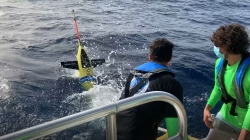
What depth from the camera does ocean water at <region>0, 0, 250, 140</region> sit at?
25.6 ft

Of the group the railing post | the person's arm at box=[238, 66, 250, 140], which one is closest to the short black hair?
the person's arm at box=[238, 66, 250, 140]

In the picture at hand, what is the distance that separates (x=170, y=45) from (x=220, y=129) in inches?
52.8

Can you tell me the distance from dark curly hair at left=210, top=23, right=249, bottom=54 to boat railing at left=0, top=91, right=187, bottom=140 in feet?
3.47

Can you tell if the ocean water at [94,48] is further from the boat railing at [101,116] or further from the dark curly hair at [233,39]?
the boat railing at [101,116]

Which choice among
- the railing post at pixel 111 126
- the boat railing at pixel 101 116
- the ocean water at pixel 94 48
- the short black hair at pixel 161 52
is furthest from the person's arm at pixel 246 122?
the ocean water at pixel 94 48

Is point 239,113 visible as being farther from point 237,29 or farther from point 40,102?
point 40,102

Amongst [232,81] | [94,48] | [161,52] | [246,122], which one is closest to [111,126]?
[161,52]

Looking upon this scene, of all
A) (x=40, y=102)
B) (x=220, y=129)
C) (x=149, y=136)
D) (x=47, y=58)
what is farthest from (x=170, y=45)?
(x=47, y=58)

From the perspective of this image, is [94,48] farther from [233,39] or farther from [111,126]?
[111,126]

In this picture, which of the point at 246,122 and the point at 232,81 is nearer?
the point at 246,122

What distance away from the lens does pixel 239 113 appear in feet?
12.0

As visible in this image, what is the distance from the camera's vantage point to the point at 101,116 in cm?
230

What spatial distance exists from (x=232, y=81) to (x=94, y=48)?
9451 mm

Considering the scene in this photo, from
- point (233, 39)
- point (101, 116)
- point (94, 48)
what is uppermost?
point (233, 39)
